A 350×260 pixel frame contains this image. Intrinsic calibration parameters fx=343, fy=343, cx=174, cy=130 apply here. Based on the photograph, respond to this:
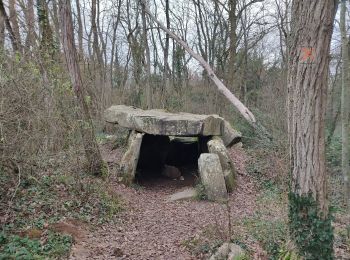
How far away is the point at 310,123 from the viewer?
370cm

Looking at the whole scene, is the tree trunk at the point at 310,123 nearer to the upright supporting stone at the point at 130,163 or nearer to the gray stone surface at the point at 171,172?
the upright supporting stone at the point at 130,163

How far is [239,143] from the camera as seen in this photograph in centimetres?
1168

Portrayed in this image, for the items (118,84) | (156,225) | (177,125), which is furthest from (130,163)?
(118,84)

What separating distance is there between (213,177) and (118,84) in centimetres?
1068

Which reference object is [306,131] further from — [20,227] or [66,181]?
[66,181]

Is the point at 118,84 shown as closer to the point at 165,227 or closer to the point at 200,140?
the point at 200,140

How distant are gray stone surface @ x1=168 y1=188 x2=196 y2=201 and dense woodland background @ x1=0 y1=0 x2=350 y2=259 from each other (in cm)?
170

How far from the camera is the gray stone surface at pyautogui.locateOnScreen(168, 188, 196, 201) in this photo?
26.0 ft

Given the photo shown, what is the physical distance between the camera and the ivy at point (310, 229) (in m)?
3.62

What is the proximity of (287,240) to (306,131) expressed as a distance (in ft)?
4.32

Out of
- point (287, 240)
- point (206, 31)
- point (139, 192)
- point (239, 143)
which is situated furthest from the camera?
point (206, 31)

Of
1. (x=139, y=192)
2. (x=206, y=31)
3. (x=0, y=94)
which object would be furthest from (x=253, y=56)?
(x=0, y=94)

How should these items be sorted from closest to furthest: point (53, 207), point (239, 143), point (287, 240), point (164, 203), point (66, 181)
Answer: point (287, 240) → point (53, 207) → point (66, 181) → point (164, 203) → point (239, 143)

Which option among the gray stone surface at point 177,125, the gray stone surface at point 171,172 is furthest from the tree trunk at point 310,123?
the gray stone surface at point 171,172
